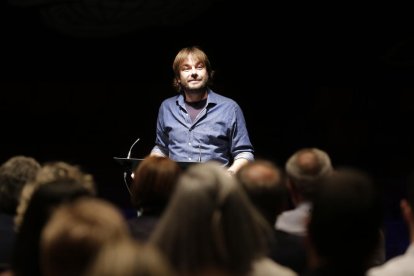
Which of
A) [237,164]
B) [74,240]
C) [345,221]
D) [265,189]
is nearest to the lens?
[74,240]

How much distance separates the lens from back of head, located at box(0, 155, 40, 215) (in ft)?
9.78

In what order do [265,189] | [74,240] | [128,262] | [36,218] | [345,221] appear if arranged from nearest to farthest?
[128,262] → [74,240] → [345,221] → [36,218] → [265,189]

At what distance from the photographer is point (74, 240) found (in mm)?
1631

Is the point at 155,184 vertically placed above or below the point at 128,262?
below

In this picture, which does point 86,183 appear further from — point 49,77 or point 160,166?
point 49,77

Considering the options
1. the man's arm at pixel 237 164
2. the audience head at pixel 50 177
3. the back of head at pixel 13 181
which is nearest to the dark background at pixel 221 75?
the man's arm at pixel 237 164

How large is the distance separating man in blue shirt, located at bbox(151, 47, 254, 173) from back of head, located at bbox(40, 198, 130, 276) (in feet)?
7.70

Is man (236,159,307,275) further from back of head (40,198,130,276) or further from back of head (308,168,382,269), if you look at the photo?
back of head (40,198,130,276)

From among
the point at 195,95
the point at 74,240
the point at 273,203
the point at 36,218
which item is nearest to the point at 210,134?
the point at 195,95

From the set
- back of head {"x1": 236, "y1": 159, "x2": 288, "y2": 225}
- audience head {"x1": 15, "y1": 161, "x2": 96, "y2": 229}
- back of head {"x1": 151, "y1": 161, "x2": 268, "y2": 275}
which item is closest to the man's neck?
audience head {"x1": 15, "y1": 161, "x2": 96, "y2": 229}

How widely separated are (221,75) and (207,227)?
175 inches

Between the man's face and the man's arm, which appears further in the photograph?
the man's face

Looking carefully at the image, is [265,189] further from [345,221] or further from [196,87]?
[196,87]

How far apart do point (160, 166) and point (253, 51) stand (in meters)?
3.69
